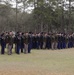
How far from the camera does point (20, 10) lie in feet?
175

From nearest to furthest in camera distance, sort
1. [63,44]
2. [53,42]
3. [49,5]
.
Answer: [53,42] < [63,44] < [49,5]

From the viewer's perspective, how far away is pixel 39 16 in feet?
166

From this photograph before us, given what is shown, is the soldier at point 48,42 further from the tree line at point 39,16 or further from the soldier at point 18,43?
the tree line at point 39,16

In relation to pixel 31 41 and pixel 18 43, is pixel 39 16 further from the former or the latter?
pixel 18 43

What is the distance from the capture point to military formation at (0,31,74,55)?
23.8 m

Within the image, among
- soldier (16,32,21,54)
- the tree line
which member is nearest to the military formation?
soldier (16,32,21,54)

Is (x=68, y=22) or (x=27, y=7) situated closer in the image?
(x=27, y=7)

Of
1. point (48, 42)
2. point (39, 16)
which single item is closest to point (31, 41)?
point (48, 42)

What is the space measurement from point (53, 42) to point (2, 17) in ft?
84.3

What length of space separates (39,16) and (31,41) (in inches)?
912

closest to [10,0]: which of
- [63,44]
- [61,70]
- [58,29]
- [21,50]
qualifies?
[58,29]

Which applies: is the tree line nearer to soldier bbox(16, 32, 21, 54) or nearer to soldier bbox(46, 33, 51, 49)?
soldier bbox(46, 33, 51, 49)

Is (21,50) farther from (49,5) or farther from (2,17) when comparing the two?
(2,17)

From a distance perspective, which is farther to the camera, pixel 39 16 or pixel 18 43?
pixel 39 16
